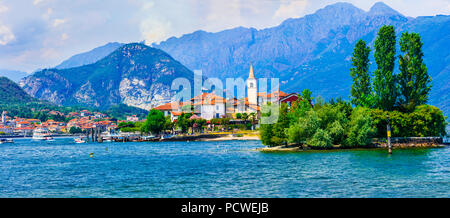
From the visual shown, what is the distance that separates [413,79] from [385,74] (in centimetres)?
427

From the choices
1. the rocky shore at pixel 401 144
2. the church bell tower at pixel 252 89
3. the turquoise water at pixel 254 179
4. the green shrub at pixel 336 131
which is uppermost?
the church bell tower at pixel 252 89

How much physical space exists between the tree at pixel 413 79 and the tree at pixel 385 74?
132 cm

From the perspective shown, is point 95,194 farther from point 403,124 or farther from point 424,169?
point 403,124

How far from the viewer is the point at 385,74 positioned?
2272 inches

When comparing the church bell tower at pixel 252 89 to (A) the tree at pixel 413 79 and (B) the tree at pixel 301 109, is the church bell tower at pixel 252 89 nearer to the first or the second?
(B) the tree at pixel 301 109

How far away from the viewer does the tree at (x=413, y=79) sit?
5825 centimetres

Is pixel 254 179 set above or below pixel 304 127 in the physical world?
below

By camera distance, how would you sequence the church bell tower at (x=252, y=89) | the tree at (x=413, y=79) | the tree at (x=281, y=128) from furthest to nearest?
1. the church bell tower at (x=252, y=89)
2. the tree at (x=413, y=79)
3. the tree at (x=281, y=128)

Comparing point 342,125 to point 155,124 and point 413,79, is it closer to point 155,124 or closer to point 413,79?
point 413,79

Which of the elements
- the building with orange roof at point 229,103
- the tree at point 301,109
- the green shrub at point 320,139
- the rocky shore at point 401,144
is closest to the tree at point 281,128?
the tree at point 301,109

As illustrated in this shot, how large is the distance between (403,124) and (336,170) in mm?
26174

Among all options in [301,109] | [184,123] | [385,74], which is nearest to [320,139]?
[301,109]
